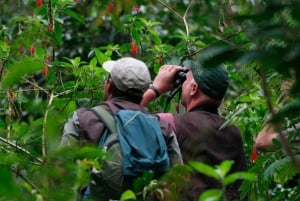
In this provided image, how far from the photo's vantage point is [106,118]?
4.11 meters

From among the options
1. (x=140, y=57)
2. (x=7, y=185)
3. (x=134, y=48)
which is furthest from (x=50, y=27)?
(x=7, y=185)

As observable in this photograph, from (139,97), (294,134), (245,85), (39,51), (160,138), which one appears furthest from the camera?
(245,85)

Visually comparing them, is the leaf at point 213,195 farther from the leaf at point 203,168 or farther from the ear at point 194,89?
the ear at point 194,89

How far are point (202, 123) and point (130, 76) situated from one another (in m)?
0.51

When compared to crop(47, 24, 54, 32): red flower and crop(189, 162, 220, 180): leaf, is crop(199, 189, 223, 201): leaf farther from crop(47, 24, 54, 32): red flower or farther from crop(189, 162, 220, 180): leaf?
crop(47, 24, 54, 32): red flower

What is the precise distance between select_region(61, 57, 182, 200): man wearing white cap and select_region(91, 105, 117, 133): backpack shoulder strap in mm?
18

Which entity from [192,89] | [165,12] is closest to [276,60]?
[192,89]

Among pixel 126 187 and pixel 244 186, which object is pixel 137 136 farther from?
pixel 244 186

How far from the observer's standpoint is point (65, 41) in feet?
31.6

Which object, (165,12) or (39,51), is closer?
(39,51)

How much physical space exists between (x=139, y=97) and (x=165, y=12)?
5.29m

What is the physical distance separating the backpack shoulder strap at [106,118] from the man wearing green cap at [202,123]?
1.51ft

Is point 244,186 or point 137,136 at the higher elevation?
point 137,136

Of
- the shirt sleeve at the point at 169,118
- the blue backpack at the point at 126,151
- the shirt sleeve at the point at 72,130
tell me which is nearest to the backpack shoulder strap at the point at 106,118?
the blue backpack at the point at 126,151
